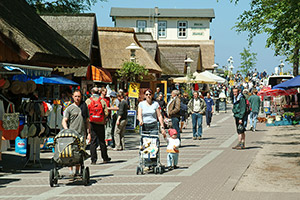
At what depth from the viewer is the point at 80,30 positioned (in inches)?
1124

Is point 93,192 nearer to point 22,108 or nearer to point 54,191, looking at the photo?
point 54,191

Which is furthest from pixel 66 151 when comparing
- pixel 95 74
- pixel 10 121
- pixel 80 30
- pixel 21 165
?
pixel 80 30

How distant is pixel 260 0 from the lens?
2141 centimetres

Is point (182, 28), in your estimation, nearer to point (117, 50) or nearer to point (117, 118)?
point (117, 50)

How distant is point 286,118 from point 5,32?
21.2 m

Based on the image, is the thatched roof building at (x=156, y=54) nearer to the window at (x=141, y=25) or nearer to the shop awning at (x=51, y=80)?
the shop awning at (x=51, y=80)

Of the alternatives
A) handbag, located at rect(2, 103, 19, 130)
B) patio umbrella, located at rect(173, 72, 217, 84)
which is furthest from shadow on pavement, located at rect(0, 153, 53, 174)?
patio umbrella, located at rect(173, 72, 217, 84)

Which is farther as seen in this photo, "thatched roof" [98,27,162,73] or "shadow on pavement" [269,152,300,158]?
"thatched roof" [98,27,162,73]

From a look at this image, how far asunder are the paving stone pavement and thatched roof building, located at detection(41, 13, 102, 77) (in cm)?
1086

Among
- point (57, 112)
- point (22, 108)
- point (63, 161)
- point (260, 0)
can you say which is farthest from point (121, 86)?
point (63, 161)

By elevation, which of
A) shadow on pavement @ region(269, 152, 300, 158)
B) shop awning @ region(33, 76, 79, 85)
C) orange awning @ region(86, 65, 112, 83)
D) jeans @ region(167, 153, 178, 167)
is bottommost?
shadow on pavement @ region(269, 152, 300, 158)

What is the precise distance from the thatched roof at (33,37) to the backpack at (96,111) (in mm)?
1959

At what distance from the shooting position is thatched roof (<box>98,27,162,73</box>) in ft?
115

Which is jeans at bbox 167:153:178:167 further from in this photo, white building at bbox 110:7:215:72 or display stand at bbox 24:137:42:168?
white building at bbox 110:7:215:72
